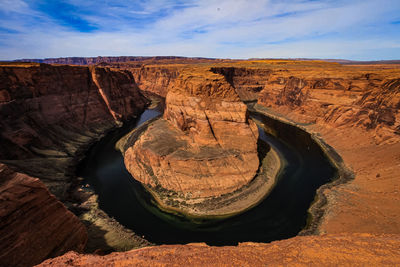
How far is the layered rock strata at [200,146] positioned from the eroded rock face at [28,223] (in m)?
15.3

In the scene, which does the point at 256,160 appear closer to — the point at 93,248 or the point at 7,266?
the point at 93,248

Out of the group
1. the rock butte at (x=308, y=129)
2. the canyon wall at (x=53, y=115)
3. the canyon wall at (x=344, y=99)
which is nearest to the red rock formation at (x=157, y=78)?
the rock butte at (x=308, y=129)

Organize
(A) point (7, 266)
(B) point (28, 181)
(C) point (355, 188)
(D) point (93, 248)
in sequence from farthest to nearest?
(C) point (355, 188)
(D) point (93, 248)
(B) point (28, 181)
(A) point (7, 266)

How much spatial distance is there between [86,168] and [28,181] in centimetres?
2560

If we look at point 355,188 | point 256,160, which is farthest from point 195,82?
point 355,188

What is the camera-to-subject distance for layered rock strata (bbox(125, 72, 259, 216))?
91.8 feet

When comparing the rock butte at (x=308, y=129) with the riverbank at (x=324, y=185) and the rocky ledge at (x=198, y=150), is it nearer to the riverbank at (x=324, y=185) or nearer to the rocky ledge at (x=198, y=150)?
the riverbank at (x=324, y=185)

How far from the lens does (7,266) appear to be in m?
11.1

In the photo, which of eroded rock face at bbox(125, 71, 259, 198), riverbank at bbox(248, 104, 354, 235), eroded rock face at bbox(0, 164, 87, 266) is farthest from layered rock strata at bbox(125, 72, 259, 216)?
eroded rock face at bbox(0, 164, 87, 266)

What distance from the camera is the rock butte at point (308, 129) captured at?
9.52 m

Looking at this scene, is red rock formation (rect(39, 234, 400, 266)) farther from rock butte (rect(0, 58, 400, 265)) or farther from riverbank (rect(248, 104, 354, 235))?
riverbank (rect(248, 104, 354, 235))

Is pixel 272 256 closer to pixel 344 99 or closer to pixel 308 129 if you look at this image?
pixel 308 129

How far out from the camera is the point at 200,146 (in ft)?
103

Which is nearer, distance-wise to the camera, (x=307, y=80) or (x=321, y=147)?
(x=321, y=147)
